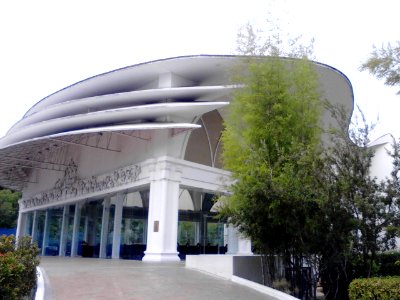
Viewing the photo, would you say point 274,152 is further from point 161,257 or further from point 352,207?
point 161,257

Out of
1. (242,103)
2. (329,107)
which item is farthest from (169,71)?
(329,107)

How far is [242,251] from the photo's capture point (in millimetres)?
19312

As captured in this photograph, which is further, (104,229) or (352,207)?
(104,229)

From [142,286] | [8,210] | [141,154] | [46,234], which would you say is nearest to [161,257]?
[141,154]

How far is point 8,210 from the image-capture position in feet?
132

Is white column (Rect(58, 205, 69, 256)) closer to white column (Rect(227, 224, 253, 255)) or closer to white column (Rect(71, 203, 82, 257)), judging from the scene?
white column (Rect(71, 203, 82, 257))

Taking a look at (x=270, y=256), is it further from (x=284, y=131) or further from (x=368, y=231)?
(x=284, y=131)

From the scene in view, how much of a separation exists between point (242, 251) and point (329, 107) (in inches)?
443

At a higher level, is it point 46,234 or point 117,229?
point 117,229

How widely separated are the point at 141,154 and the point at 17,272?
11693 millimetres

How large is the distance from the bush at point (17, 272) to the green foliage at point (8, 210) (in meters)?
34.9

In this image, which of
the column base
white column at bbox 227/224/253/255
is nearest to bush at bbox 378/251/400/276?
the column base

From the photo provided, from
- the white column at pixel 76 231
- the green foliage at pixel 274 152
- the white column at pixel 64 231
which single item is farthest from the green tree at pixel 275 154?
the white column at pixel 64 231

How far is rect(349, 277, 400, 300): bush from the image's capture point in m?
6.77
